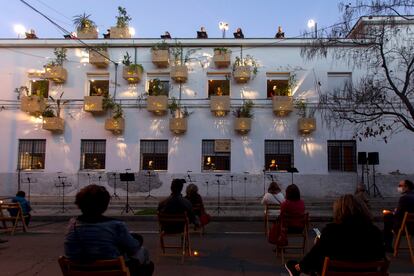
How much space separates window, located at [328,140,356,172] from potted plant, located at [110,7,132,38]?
39.0 feet

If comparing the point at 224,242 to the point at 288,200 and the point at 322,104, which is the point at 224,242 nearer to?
the point at 288,200

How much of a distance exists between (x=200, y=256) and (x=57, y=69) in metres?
17.0

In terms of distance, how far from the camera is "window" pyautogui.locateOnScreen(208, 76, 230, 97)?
23.5 metres

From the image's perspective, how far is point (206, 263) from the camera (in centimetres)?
823

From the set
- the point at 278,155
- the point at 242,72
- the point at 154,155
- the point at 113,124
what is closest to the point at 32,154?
the point at 113,124

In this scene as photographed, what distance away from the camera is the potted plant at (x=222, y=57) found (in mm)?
23172

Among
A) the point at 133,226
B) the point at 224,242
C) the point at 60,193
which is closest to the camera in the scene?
the point at 224,242

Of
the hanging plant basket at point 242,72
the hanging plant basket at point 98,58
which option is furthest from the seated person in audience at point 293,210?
the hanging plant basket at point 98,58

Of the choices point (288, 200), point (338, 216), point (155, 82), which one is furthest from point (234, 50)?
point (338, 216)

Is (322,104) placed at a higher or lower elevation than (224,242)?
higher

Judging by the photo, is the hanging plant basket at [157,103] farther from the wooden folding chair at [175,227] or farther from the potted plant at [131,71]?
the wooden folding chair at [175,227]

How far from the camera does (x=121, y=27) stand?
81.4 ft

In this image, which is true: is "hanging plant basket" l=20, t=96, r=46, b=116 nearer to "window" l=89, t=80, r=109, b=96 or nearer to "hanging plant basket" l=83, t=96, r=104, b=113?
"hanging plant basket" l=83, t=96, r=104, b=113

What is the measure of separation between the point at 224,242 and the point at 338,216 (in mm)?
6487
